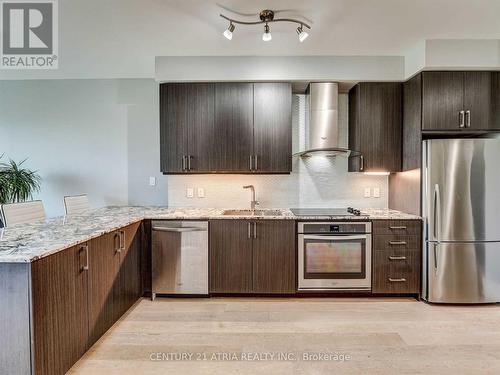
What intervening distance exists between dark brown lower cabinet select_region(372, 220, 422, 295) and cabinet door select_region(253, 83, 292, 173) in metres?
1.21

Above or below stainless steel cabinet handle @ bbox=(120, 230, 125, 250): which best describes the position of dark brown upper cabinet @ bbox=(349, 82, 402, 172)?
above

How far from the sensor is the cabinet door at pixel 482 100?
2.88 metres

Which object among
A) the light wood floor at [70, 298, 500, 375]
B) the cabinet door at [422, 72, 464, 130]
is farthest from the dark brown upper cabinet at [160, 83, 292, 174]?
the light wood floor at [70, 298, 500, 375]

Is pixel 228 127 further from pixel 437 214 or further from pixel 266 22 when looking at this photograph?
pixel 437 214

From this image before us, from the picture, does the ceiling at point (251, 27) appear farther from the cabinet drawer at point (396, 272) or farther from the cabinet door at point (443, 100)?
the cabinet drawer at point (396, 272)

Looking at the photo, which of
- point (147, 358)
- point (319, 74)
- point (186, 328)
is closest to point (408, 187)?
point (319, 74)

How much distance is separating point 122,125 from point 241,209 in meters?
2.00

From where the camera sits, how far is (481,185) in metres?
2.75

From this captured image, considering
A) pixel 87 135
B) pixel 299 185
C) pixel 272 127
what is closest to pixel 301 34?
pixel 272 127

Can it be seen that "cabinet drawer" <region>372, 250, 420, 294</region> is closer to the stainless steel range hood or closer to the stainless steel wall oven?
the stainless steel wall oven

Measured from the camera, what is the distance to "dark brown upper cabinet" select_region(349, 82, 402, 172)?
3.23m

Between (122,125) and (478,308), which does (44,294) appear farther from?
(478,308)

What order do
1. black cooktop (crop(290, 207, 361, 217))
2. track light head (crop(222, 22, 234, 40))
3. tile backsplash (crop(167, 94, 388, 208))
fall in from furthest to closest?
1. tile backsplash (crop(167, 94, 388, 208))
2. black cooktop (crop(290, 207, 361, 217))
3. track light head (crop(222, 22, 234, 40))

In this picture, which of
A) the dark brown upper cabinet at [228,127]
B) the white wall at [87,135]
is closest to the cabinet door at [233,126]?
the dark brown upper cabinet at [228,127]
